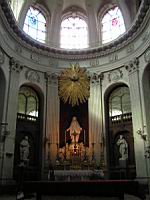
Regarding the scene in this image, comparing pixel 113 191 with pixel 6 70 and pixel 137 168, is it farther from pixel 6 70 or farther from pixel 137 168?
pixel 6 70

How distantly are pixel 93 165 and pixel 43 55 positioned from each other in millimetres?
8292

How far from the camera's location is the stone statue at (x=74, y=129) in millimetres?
16289

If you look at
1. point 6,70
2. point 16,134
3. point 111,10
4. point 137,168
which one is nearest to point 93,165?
point 137,168

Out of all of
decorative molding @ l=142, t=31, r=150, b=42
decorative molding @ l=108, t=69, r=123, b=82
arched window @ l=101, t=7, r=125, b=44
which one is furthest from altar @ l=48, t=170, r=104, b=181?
arched window @ l=101, t=7, r=125, b=44

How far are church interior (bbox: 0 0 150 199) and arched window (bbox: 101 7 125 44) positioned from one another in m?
0.08

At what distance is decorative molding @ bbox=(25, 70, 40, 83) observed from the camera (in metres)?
16.8

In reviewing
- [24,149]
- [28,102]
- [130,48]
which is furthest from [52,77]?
[130,48]

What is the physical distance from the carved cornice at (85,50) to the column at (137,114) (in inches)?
74.4

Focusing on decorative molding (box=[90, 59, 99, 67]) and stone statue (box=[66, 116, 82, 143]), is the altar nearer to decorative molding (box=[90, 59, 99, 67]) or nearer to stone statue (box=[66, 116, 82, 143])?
stone statue (box=[66, 116, 82, 143])

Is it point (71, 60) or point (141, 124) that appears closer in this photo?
point (141, 124)

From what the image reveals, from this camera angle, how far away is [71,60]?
18.8 m

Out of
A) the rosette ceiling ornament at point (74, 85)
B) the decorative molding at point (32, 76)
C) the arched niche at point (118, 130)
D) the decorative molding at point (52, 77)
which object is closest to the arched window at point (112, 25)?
the rosette ceiling ornament at point (74, 85)

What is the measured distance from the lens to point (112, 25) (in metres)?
19.1

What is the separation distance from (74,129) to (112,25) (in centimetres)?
835
